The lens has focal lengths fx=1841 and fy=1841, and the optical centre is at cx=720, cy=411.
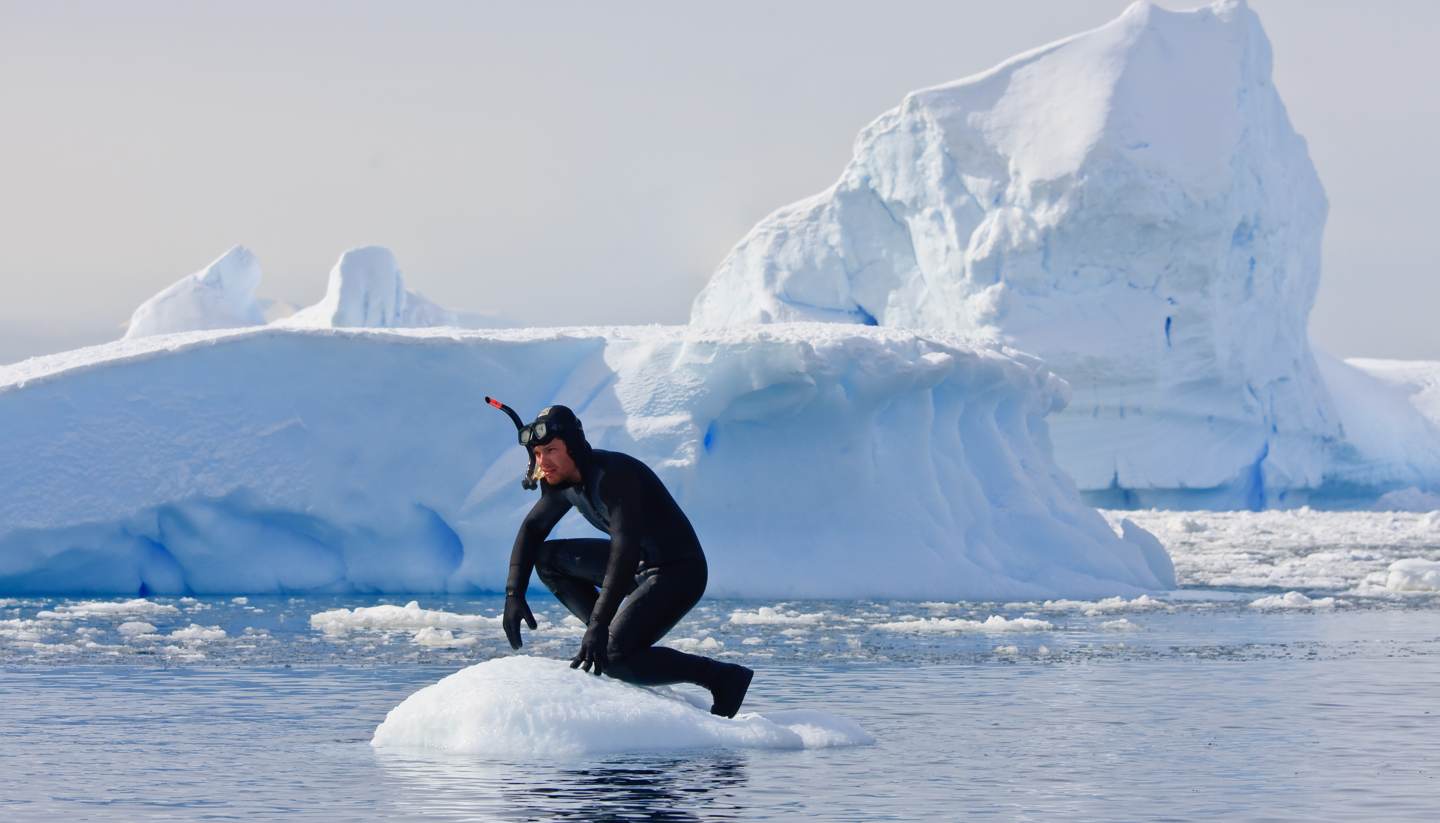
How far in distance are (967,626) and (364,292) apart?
2783cm

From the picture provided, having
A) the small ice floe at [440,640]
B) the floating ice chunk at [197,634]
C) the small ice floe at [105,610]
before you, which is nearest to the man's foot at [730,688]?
the small ice floe at [440,640]

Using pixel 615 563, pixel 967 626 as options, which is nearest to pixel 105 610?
pixel 967 626

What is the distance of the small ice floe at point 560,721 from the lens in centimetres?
718

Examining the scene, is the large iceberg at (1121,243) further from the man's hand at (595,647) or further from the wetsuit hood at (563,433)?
the man's hand at (595,647)

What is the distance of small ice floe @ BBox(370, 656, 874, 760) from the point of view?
23.6 feet

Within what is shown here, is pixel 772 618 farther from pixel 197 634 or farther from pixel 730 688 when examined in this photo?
pixel 730 688

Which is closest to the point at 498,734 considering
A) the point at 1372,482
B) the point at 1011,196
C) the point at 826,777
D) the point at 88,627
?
the point at 826,777

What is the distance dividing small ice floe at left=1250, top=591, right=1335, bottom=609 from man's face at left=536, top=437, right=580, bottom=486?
38.9ft

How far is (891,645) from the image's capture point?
13141 millimetres

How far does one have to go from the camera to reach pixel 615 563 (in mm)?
7176

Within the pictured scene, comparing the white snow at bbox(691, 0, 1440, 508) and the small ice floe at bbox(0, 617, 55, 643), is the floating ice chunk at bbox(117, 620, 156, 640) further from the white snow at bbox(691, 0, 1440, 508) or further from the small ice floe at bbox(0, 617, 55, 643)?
the white snow at bbox(691, 0, 1440, 508)

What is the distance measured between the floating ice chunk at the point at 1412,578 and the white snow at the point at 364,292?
900 inches

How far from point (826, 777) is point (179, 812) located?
88.3 inches

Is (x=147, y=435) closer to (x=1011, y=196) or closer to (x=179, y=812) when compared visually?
(x=179, y=812)
